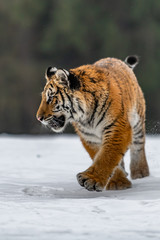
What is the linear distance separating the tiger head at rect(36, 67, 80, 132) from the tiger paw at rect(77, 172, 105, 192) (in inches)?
19.0

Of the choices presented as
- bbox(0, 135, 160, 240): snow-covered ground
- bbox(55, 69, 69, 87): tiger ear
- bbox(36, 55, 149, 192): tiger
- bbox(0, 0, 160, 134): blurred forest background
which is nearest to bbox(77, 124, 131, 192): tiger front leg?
bbox(36, 55, 149, 192): tiger

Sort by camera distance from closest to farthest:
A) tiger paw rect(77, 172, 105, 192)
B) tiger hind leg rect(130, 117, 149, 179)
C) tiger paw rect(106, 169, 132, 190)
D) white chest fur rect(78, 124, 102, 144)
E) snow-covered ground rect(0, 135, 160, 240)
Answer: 1. snow-covered ground rect(0, 135, 160, 240)
2. tiger paw rect(77, 172, 105, 192)
3. white chest fur rect(78, 124, 102, 144)
4. tiger paw rect(106, 169, 132, 190)
5. tiger hind leg rect(130, 117, 149, 179)

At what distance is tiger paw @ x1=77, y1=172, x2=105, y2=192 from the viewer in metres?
4.12

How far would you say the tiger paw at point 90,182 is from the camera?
4.12m

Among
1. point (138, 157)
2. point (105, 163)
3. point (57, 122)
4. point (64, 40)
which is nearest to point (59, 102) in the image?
point (57, 122)

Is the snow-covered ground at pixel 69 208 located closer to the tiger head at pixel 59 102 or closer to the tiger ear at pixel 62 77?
the tiger head at pixel 59 102

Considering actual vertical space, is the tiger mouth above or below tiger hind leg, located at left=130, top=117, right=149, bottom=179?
Result: above

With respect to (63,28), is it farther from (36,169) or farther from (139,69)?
(36,169)

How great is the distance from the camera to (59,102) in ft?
14.4

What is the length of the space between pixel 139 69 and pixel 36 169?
14.8 m

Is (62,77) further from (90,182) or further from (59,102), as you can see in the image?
(90,182)

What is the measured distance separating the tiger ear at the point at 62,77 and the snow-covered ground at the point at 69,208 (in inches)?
32.0

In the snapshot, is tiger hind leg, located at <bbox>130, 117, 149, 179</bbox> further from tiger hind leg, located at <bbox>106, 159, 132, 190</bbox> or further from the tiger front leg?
the tiger front leg

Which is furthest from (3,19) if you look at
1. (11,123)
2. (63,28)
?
(11,123)
